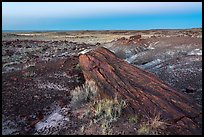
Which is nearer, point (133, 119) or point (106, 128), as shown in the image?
point (106, 128)

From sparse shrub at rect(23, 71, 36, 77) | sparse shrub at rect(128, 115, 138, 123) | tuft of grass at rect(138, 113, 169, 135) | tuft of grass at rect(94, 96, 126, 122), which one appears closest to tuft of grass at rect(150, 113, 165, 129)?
tuft of grass at rect(138, 113, 169, 135)

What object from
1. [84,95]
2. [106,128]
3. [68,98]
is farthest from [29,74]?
[106,128]

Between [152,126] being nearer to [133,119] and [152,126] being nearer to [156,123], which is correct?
[156,123]

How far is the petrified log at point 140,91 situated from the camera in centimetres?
702

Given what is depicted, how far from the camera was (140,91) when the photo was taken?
782 centimetres

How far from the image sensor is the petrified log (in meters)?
7.02

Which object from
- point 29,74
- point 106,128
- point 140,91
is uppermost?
point 140,91

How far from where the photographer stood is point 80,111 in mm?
7254

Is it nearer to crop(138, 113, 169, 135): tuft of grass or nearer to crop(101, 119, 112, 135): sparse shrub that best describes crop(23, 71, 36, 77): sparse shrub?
crop(101, 119, 112, 135): sparse shrub

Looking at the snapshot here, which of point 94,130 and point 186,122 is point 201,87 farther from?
point 94,130

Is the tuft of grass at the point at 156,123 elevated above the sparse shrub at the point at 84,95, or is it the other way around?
the sparse shrub at the point at 84,95

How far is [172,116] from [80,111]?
2049mm

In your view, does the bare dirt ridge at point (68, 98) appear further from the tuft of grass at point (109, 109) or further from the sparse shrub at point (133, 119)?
the tuft of grass at point (109, 109)

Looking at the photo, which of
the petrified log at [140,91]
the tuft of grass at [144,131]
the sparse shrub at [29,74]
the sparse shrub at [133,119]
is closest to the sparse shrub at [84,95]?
the petrified log at [140,91]
